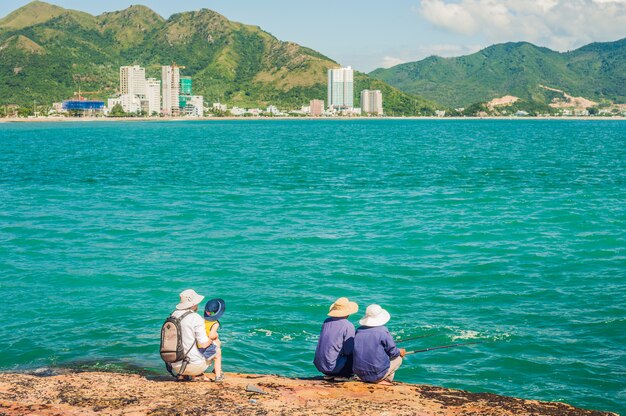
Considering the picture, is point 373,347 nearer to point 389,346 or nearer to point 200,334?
point 389,346

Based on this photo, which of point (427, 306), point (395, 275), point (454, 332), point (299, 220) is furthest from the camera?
point (299, 220)

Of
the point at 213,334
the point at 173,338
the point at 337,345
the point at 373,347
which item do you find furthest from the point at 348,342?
the point at 173,338

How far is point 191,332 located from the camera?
38.8ft

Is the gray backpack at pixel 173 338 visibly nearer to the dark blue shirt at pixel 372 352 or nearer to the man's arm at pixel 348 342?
the man's arm at pixel 348 342

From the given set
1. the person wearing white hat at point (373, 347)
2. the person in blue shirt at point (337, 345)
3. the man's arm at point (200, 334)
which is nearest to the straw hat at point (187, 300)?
the man's arm at point (200, 334)

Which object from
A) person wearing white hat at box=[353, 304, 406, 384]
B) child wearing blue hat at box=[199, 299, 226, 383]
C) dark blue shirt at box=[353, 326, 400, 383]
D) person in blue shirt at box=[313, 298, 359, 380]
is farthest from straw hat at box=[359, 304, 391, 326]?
child wearing blue hat at box=[199, 299, 226, 383]

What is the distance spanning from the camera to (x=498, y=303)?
1986cm

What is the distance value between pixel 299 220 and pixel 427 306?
14932mm

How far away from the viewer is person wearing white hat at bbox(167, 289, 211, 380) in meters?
11.8

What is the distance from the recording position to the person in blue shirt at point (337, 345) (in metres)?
12.1

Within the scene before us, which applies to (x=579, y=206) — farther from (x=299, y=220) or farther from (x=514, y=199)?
(x=299, y=220)

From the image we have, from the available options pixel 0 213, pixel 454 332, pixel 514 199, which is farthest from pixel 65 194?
pixel 454 332

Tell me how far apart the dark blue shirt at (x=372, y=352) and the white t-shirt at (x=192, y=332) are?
104 inches

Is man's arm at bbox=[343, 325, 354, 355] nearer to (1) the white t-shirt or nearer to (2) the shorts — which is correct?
(2) the shorts
